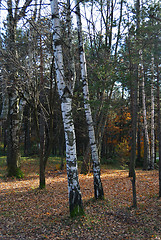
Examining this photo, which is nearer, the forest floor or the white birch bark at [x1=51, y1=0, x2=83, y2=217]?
the forest floor

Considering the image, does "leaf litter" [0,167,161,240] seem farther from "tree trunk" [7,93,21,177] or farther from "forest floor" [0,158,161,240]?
"tree trunk" [7,93,21,177]

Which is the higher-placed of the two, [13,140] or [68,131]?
[68,131]

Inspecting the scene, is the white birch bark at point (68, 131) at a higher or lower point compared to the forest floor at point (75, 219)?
higher

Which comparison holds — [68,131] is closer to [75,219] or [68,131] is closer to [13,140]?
[75,219]

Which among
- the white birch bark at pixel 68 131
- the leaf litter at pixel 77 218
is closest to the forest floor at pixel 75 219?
the leaf litter at pixel 77 218

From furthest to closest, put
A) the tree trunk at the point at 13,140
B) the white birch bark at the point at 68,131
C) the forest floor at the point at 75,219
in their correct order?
the tree trunk at the point at 13,140
the white birch bark at the point at 68,131
the forest floor at the point at 75,219

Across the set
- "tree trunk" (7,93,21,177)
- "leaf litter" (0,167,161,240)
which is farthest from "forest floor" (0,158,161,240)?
"tree trunk" (7,93,21,177)

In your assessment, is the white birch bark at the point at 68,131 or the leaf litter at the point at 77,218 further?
the white birch bark at the point at 68,131

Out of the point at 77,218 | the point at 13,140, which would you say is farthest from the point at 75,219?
the point at 13,140

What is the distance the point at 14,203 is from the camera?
24.1 feet

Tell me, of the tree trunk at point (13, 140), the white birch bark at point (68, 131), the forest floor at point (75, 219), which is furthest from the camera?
the tree trunk at point (13, 140)

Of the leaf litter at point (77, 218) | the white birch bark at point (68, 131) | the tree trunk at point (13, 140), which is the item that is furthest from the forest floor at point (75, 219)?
the tree trunk at point (13, 140)

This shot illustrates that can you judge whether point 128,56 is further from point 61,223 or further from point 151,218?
point 61,223

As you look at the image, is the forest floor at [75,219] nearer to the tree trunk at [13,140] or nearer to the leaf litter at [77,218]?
the leaf litter at [77,218]
